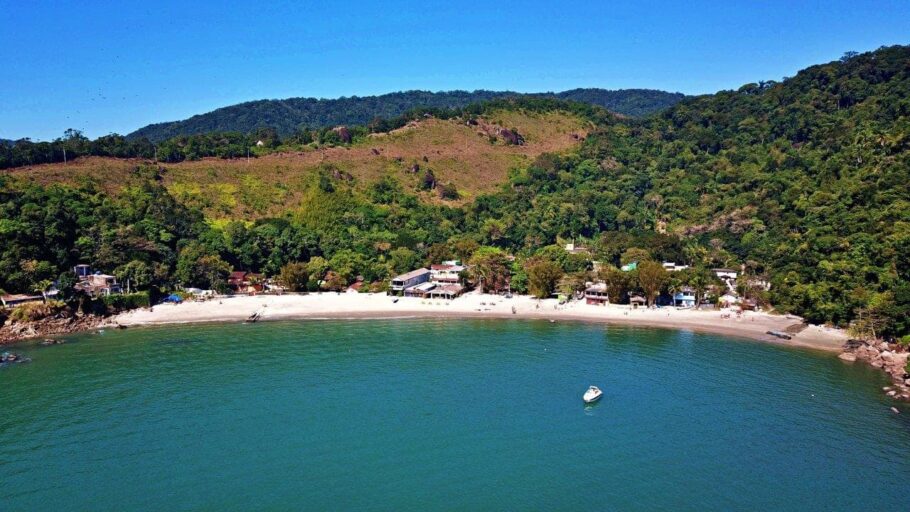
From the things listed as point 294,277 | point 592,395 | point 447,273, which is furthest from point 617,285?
point 294,277

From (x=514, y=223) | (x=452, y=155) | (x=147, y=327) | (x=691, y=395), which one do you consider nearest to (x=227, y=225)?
(x=147, y=327)

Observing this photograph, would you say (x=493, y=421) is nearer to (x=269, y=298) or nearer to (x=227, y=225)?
(x=269, y=298)

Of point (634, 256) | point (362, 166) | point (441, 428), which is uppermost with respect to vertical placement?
point (362, 166)

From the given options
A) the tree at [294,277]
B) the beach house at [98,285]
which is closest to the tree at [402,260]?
the tree at [294,277]

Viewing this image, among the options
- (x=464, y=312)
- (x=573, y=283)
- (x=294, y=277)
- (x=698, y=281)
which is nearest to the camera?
(x=464, y=312)

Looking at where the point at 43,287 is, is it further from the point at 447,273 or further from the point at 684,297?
the point at 684,297

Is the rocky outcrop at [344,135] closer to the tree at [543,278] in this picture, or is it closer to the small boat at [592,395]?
the tree at [543,278]
